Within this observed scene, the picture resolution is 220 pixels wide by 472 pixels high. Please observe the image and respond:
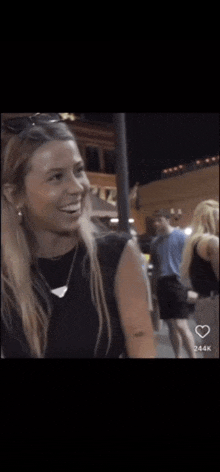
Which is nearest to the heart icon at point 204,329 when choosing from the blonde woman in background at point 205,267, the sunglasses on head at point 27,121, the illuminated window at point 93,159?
the blonde woman in background at point 205,267

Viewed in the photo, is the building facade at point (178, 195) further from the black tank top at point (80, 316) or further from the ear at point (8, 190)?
the ear at point (8, 190)

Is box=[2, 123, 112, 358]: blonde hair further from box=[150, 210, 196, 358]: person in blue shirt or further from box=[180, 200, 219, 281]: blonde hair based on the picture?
box=[180, 200, 219, 281]: blonde hair

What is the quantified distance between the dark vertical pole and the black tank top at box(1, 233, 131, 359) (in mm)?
108

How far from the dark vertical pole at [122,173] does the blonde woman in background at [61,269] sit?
12 cm

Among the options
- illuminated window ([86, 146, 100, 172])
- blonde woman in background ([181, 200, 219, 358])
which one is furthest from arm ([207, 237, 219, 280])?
illuminated window ([86, 146, 100, 172])

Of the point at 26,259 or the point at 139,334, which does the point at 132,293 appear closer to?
the point at 139,334

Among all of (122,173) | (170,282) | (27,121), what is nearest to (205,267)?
(170,282)

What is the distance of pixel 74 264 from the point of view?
292 cm

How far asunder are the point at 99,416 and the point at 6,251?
1.16m

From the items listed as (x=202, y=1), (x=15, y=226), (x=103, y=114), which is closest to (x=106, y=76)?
(x=103, y=114)

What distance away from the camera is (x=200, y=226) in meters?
2.91

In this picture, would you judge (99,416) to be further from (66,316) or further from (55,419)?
(66,316)

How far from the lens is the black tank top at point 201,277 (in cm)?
294

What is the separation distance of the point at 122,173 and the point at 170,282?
765 mm
